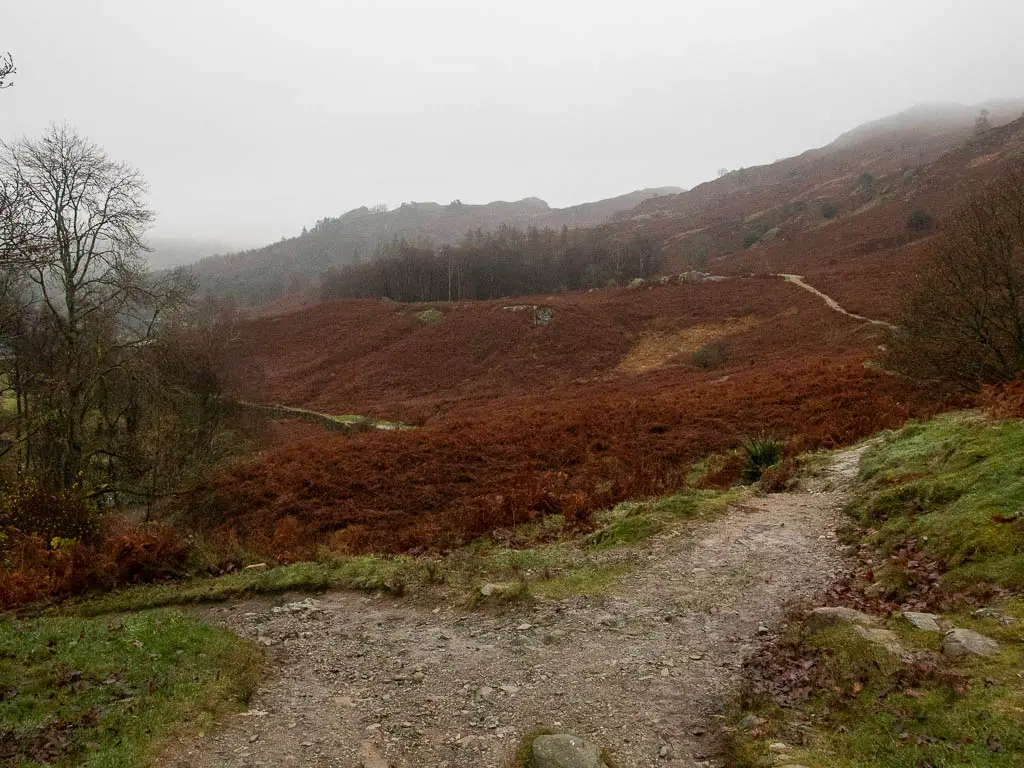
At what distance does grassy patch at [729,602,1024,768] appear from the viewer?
356 cm

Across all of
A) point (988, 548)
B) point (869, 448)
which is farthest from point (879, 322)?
point (988, 548)

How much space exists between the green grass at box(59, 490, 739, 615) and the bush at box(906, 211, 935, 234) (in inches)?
2412

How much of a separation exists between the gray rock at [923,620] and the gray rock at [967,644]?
0.31 meters

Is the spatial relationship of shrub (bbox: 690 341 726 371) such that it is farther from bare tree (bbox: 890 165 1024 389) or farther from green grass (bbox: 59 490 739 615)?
green grass (bbox: 59 490 739 615)

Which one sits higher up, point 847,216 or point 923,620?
point 847,216

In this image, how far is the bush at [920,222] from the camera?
56250 mm

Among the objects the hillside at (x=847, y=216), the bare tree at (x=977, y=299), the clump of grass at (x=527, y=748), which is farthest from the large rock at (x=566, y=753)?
the hillside at (x=847, y=216)

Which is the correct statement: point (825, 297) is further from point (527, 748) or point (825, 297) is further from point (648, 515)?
point (527, 748)

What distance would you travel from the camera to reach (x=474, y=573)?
851 cm

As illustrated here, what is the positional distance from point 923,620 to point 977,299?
11.6 m

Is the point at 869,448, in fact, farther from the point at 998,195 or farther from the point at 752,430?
the point at 998,195

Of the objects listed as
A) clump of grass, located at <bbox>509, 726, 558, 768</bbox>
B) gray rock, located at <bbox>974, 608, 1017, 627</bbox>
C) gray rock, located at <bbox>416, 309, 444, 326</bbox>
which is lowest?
clump of grass, located at <bbox>509, 726, 558, 768</bbox>

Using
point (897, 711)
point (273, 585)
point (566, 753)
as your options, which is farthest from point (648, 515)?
point (273, 585)

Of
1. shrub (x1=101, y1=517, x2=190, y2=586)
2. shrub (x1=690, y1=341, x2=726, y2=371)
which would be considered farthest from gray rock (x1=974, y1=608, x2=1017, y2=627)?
shrub (x1=690, y1=341, x2=726, y2=371)
